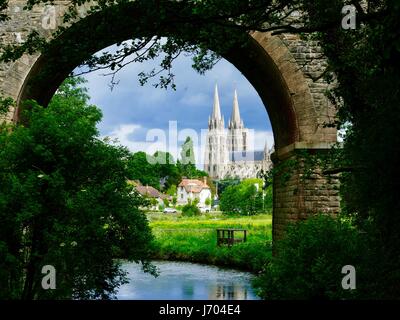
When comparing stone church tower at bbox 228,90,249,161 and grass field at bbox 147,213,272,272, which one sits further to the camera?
stone church tower at bbox 228,90,249,161

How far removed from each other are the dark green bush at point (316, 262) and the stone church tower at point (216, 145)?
12635cm

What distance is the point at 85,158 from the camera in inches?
292

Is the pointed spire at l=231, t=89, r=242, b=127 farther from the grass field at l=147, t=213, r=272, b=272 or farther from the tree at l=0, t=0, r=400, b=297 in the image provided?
the tree at l=0, t=0, r=400, b=297

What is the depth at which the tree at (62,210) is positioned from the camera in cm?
681

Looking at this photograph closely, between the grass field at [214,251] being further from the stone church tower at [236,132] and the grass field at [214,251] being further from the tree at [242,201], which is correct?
the stone church tower at [236,132]

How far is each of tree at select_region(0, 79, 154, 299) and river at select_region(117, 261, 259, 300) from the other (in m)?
4.93

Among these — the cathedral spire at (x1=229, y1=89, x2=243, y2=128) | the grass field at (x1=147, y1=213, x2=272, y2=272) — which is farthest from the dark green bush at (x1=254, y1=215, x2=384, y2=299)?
the cathedral spire at (x1=229, y1=89, x2=243, y2=128)

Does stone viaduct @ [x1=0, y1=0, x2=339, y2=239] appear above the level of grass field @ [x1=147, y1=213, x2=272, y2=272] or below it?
above

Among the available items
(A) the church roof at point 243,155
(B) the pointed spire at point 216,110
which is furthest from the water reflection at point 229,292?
(B) the pointed spire at point 216,110

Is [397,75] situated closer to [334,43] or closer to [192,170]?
[334,43]

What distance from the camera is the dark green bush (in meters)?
7.03

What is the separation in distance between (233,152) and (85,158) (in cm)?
13587

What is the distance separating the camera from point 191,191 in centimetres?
8588

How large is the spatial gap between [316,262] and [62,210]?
3.52m
